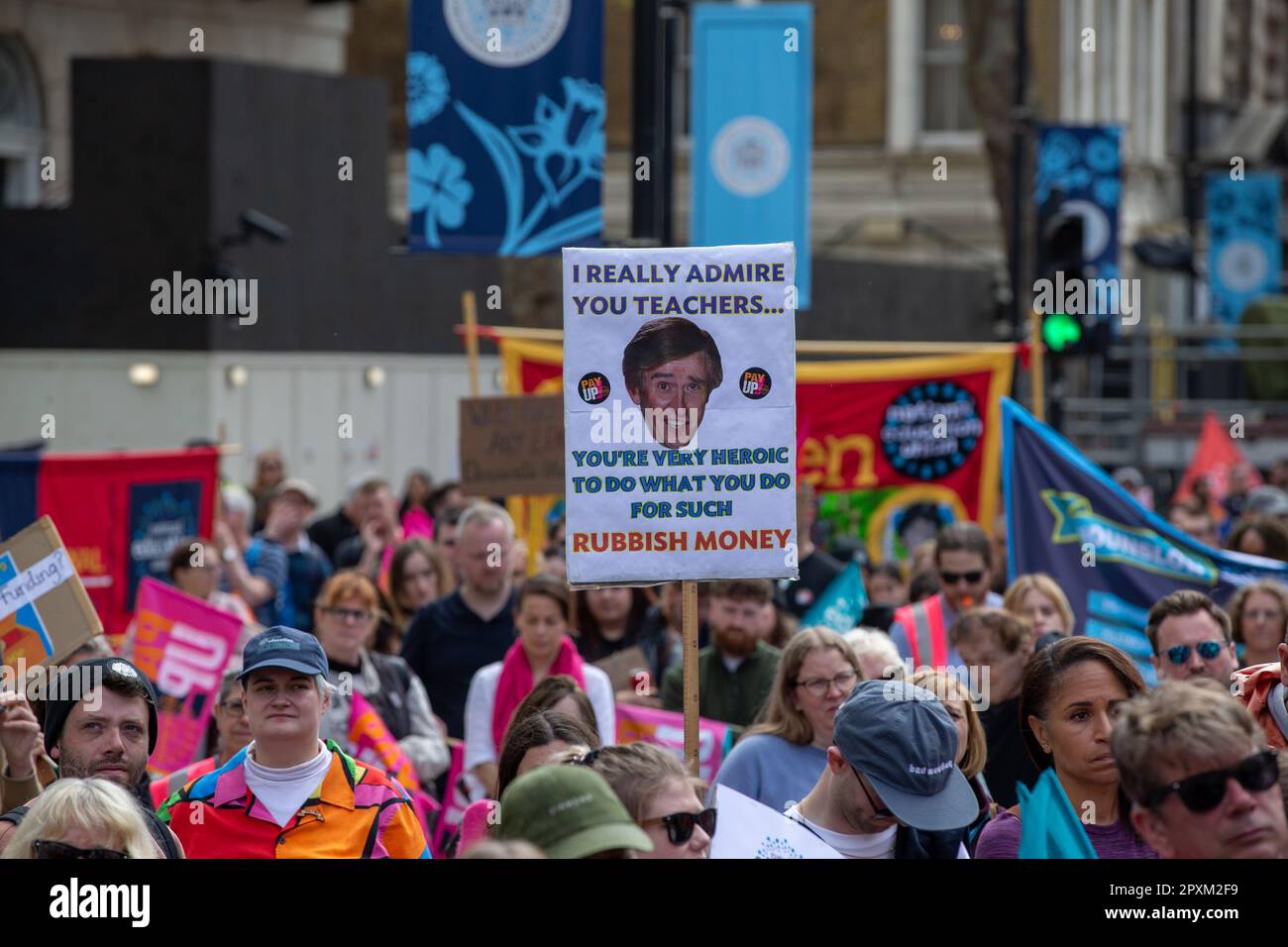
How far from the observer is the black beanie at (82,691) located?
206 inches

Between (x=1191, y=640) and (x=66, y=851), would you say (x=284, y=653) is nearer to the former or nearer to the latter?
(x=66, y=851)

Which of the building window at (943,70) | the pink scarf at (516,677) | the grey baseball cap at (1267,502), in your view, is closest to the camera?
the pink scarf at (516,677)

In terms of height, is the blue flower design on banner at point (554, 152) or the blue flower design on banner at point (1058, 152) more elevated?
the blue flower design on banner at point (1058, 152)

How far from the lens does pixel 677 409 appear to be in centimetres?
536

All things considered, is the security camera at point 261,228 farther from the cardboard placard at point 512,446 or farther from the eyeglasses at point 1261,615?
the eyeglasses at point 1261,615

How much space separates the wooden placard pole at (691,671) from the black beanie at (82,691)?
4.44ft

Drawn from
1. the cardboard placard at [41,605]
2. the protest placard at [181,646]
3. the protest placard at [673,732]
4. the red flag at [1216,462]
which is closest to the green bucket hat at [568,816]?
the cardboard placard at [41,605]

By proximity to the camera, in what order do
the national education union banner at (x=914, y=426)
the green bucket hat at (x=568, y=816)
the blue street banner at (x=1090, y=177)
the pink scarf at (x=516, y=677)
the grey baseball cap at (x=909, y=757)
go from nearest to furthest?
the green bucket hat at (x=568, y=816) → the grey baseball cap at (x=909, y=757) → the pink scarf at (x=516, y=677) → the national education union banner at (x=914, y=426) → the blue street banner at (x=1090, y=177)

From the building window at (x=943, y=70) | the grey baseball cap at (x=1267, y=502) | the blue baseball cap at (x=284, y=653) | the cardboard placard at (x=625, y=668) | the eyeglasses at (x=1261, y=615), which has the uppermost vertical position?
the building window at (x=943, y=70)

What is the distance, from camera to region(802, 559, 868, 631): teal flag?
933 cm

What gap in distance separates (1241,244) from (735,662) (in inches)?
795

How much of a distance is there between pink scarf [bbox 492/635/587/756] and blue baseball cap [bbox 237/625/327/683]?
229cm
